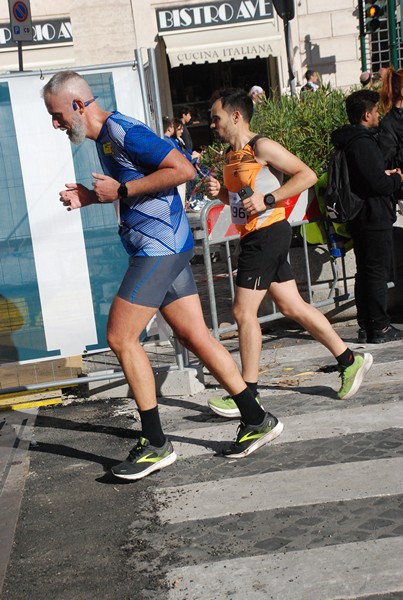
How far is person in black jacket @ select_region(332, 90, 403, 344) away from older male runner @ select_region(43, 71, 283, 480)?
255 cm

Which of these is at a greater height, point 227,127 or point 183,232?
point 227,127

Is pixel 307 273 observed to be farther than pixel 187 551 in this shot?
Yes

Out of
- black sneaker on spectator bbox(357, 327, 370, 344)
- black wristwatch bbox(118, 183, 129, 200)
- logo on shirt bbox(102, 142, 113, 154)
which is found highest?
logo on shirt bbox(102, 142, 113, 154)

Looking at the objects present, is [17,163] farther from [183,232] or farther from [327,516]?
[327,516]

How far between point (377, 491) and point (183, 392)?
2.39m

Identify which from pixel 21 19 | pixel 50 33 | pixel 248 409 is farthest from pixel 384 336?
pixel 50 33

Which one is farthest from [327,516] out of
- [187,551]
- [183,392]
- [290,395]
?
[183,392]

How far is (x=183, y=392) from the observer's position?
6.62 metres

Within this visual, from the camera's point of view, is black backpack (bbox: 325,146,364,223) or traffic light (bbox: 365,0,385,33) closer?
black backpack (bbox: 325,146,364,223)

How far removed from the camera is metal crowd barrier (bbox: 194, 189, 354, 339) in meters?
7.00

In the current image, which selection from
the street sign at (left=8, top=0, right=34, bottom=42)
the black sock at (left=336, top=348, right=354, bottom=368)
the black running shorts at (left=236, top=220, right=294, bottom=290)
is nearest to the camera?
the black running shorts at (left=236, top=220, right=294, bottom=290)

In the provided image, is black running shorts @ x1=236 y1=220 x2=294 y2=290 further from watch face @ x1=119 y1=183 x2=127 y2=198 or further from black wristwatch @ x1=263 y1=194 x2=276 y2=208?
watch face @ x1=119 y1=183 x2=127 y2=198

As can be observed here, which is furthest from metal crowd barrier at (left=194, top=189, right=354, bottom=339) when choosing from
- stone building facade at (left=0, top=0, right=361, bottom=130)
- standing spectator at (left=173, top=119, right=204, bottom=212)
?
stone building facade at (left=0, top=0, right=361, bottom=130)

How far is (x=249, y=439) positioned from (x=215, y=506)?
736mm
